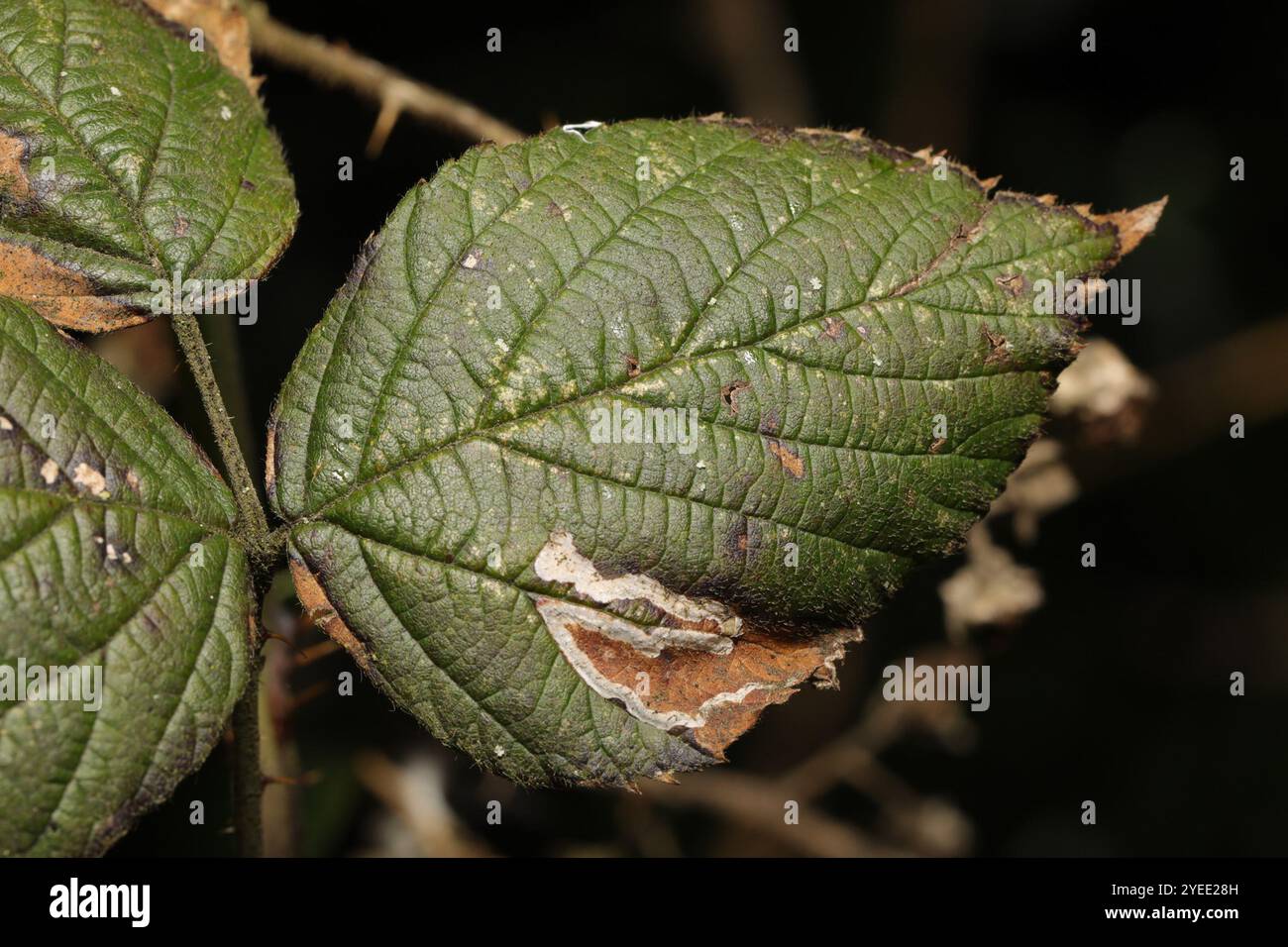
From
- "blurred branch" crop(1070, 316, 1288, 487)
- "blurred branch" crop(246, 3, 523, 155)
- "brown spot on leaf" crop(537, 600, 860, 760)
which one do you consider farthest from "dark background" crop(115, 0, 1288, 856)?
"brown spot on leaf" crop(537, 600, 860, 760)

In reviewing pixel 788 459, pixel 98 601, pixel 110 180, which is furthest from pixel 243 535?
pixel 788 459

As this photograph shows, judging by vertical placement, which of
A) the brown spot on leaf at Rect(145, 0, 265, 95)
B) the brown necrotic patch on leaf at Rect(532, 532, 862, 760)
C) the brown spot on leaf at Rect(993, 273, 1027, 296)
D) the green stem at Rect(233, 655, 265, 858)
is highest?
the brown spot on leaf at Rect(145, 0, 265, 95)

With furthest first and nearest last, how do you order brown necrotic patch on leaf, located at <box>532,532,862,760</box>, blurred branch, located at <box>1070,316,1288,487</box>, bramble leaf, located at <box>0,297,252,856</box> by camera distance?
blurred branch, located at <box>1070,316,1288,487</box>
brown necrotic patch on leaf, located at <box>532,532,862,760</box>
bramble leaf, located at <box>0,297,252,856</box>

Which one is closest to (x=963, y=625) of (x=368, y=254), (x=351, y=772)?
(x=368, y=254)

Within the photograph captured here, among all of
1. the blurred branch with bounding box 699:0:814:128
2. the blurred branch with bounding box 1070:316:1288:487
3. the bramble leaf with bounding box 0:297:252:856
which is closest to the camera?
the bramble leaf with bounding box 0:297:252:856

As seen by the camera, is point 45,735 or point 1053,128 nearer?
point 45,735

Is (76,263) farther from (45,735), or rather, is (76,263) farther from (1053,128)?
(1053,128)

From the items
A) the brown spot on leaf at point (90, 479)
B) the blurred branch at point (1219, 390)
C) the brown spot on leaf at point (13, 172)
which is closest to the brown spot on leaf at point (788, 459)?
the brown spot on leaf at point (90, 479)

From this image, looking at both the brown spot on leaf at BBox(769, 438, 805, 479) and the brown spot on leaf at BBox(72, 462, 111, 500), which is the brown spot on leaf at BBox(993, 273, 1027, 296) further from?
the brown spot on leaf at BBox(72, 462, 111, 500)

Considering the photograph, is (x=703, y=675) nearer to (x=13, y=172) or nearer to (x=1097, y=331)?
(x=13, y=172)
